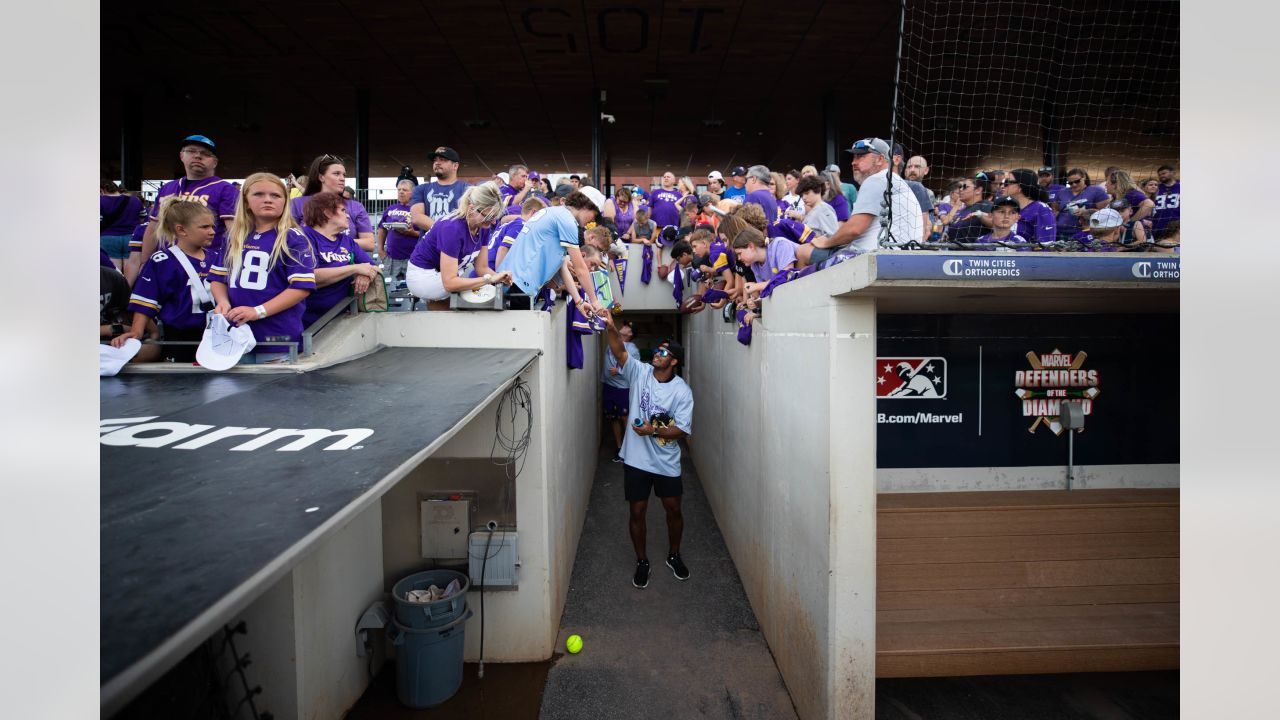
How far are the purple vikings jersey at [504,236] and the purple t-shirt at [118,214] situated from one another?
10.6ft

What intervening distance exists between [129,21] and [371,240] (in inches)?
320

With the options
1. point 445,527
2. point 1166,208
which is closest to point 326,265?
point 445,527

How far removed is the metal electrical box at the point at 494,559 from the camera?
4.89m

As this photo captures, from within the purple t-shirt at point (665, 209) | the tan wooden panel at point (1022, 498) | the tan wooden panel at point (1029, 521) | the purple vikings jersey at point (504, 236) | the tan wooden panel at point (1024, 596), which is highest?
the purple t-shirt at point (665, 209)

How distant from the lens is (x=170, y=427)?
2.11 meters

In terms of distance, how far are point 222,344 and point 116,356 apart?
49cm

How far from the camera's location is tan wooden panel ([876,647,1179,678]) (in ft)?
13.1

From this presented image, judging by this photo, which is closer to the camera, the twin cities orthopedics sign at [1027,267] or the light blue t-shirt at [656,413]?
the twin cities orthopedics sign at [1027,267]

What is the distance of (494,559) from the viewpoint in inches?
193

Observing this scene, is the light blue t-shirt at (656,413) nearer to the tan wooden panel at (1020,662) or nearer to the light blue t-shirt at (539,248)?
the light blue t-shirt at (539,248)

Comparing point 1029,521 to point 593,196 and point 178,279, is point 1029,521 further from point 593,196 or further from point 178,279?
point 178,279

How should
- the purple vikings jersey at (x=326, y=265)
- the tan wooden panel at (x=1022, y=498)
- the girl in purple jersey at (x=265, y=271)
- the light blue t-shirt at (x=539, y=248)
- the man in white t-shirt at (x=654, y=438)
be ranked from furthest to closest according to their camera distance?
the man in white t-shirt at (x=654, y=438), the light blue t-shirt at (x=539, y=248), the tan wooden panel at (x=1022, y=498), the purple vikings jersey at (x=326, y=265), the girl in purple jersey at (x=265, y=271)

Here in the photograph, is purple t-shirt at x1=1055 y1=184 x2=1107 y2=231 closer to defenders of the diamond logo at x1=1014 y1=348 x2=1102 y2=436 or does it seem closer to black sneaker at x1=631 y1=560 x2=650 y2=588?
defenders of the diamond logo at x1=1014 y1=348 x2=1102 y2=436

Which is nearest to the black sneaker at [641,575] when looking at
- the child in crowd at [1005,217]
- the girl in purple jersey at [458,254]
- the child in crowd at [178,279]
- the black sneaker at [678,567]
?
the black sneaker at [678,567]
